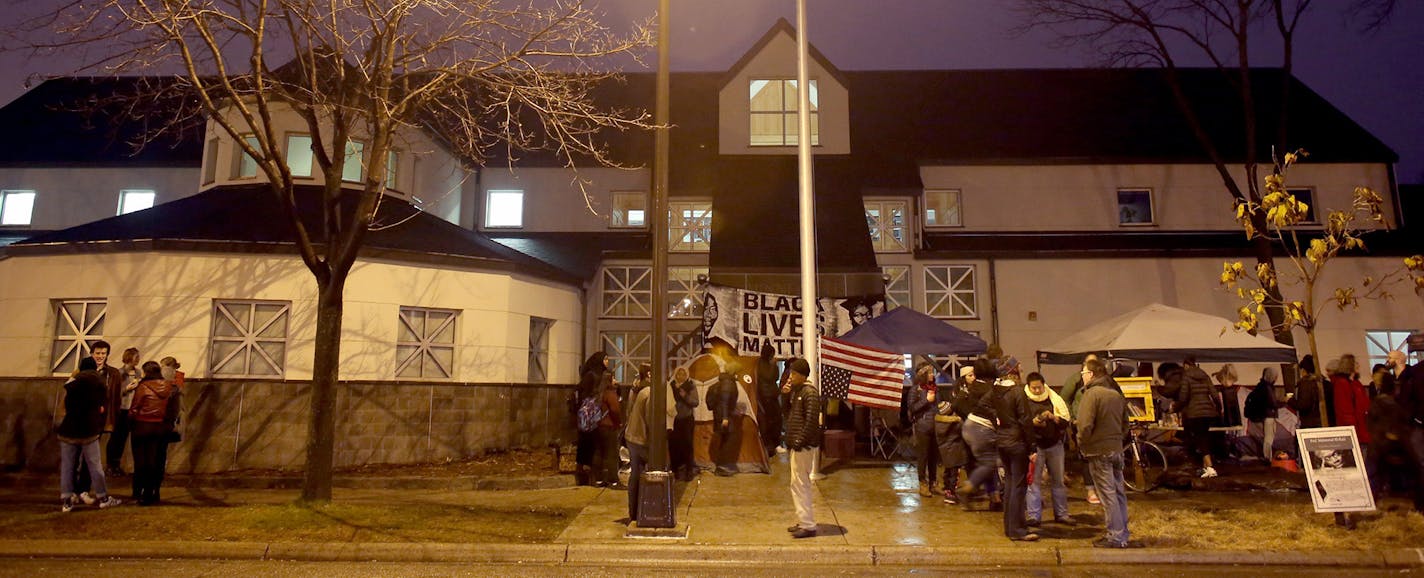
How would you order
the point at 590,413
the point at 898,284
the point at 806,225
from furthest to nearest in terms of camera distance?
the point at 898,284 → the point at 806,225 → the point at 590,413

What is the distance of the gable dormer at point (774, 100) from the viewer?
2284 cm

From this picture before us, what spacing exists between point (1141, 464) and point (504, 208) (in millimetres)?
16844

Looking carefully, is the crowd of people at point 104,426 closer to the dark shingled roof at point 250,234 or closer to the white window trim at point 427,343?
the dark shingled roof at point 250,234

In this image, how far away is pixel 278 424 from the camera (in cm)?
1370

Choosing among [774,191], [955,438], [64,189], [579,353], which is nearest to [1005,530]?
[955,438]

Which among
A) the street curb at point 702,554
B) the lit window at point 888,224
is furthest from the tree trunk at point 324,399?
the lit window at point 888,224

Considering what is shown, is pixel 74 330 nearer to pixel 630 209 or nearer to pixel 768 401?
pixel 768 401

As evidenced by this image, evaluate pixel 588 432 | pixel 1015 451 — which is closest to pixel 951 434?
pixel 1015 451

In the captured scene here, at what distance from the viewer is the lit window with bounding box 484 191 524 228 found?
2273 centimetres

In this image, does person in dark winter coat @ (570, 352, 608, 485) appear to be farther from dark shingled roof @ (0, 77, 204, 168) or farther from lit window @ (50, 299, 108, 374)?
dark shingled roof @ (0, 77, 204, 168)

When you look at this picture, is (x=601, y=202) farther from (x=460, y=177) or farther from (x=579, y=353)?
(x=579, y=353)

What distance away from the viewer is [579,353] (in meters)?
18.7

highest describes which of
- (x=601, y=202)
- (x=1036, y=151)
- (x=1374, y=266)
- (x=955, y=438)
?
(x=1036, y=151)

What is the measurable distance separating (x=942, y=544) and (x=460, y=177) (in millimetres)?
17148
